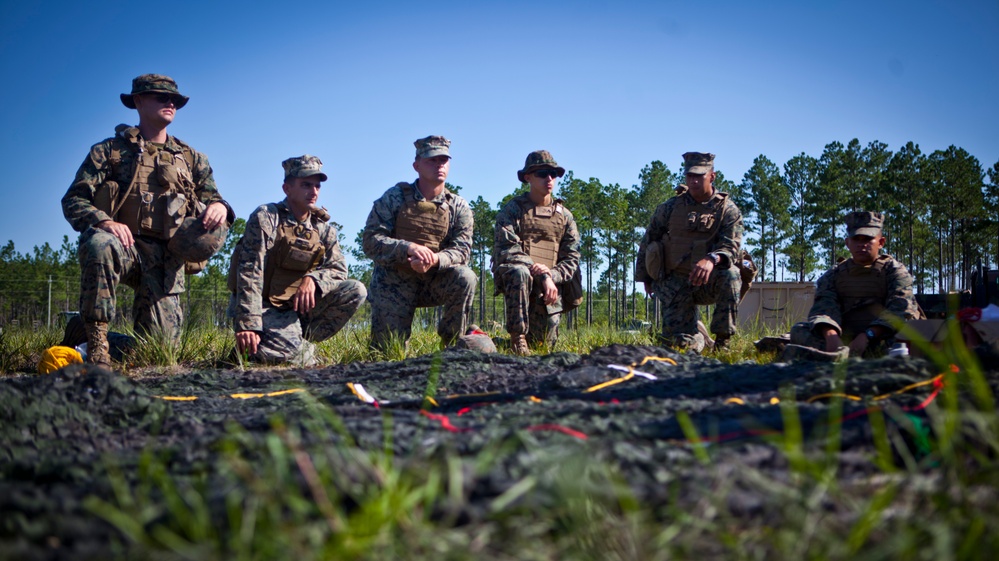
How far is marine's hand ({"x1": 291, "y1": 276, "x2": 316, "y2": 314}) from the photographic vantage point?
247 inches

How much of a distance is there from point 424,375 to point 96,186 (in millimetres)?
3451

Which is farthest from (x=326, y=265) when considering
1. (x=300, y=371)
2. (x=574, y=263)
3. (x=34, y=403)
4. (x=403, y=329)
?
(x=34, y=403)

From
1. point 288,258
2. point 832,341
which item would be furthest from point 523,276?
point 832,341

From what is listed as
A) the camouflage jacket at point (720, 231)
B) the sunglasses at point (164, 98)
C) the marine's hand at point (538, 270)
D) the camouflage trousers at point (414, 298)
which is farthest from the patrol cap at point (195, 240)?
the camouflage jacket at point (720, 231)

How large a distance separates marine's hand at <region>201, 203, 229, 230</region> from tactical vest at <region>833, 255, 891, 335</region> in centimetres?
524

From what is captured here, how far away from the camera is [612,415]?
234 centimetres

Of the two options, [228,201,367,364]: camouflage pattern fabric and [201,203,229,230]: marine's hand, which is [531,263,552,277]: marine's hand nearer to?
[228,201,367,364]: camouflage pattern fabric

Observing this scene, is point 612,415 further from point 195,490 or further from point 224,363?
point 224,363

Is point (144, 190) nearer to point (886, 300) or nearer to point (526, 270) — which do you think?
point (526, 270)

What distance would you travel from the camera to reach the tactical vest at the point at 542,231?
7535 mm

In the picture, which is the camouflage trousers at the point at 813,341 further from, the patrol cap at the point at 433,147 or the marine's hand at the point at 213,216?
the marine's hand at the point at 213,216

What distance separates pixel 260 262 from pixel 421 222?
1.54 m

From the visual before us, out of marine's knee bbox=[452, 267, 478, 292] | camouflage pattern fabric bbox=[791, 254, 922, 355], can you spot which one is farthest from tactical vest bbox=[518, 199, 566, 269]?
camouflage pattern fabric bbox=[791, 254, 922, 355]

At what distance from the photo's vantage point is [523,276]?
7.01 m
